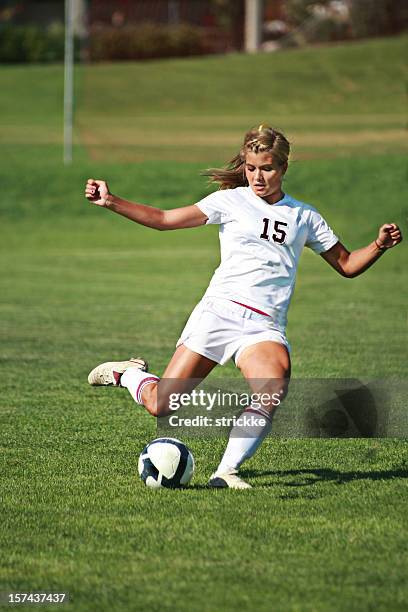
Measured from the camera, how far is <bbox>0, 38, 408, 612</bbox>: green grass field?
186 inches

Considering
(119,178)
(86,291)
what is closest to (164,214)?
(86,291)

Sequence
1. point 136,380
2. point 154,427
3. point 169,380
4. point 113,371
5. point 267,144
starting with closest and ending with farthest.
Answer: point 267,144, point 169,380, point 136,380, point 113,371, point 154,427

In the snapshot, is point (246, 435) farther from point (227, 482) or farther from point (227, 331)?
point (227, 331)

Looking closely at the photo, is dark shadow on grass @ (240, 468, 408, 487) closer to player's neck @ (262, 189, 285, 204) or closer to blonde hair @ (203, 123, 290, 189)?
player's neck @ (262, 189, 285, 204)

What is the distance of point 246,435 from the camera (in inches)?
242

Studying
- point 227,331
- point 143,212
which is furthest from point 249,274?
point 143,212

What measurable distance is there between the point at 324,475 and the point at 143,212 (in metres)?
1.80

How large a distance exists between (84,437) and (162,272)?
13.3 metres

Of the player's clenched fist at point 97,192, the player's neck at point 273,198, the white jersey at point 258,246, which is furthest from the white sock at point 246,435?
the player's clenched fist at point 97,192

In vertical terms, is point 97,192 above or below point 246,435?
above

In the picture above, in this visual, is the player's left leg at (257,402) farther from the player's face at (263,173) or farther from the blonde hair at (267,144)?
the blonde hair at (267,144)

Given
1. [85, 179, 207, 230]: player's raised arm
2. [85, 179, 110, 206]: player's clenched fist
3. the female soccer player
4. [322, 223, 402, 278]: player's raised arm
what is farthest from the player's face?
[85, 179, 110, 206]: player's clenched fist

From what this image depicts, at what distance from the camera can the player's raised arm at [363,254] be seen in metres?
6.54

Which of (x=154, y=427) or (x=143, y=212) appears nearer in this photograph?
(x=143, y=212)
